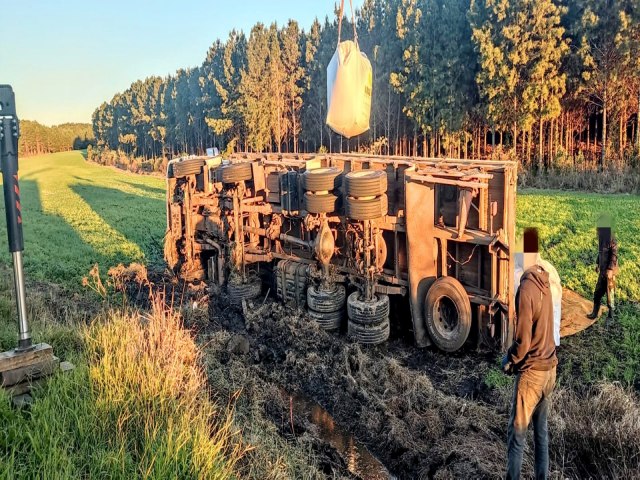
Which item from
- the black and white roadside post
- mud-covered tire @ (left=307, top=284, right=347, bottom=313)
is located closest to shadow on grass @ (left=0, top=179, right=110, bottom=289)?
mud-covered tire @ (left=307, top=284, right=347, bottom=313)

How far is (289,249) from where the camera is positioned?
33.2ft

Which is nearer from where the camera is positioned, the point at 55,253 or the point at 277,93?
the point at 55,253

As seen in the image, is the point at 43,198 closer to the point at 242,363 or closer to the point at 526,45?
the point at 526,45

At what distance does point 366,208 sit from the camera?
772 centimetres

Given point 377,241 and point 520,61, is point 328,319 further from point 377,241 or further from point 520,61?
point 520,61

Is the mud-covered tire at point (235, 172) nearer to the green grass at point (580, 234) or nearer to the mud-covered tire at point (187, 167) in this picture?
the mud-covered tire at point (187, 167)

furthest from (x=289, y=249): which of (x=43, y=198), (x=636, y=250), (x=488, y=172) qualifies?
(x=43, y=198)

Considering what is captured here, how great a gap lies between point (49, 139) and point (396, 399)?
117m

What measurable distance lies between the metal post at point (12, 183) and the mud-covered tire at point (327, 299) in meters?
4.31

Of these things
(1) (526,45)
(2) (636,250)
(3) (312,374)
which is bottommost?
(3) (312,374)

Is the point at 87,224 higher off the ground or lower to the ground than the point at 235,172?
lower

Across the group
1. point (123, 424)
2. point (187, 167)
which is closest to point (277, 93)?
point (187, 167)

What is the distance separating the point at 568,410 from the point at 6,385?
508 cm

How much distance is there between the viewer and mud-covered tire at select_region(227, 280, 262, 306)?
10.0 metres
